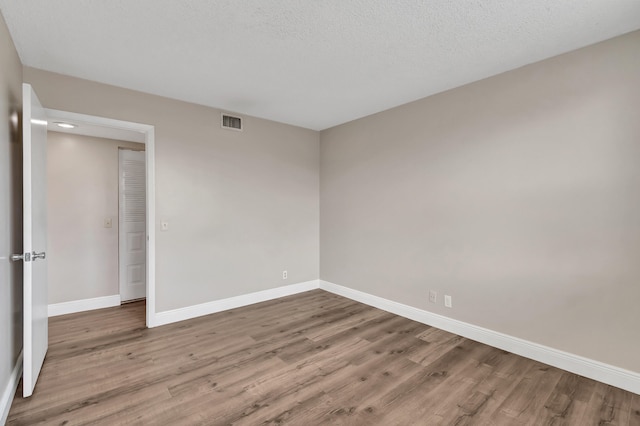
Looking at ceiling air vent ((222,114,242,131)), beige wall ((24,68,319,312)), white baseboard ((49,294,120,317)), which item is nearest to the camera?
beige wall ((24,68,319,312))

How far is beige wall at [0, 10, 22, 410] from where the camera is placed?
1.84 meters

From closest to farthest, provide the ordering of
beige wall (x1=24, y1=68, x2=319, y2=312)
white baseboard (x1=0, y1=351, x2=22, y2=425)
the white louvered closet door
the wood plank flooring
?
white baseboard (x1=0, y1=351, x2=22, y2=425), the wood plank flooring, beige wall (x1=24, y1=68, x2=319, y2=312), the white louvered closet door

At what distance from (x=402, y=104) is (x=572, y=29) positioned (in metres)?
1.66

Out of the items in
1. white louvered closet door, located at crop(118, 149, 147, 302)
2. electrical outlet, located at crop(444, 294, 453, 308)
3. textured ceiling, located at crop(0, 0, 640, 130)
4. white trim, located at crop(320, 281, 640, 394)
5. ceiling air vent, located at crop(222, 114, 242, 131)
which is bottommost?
white trim, located at crop(320, 281, 640, 394)

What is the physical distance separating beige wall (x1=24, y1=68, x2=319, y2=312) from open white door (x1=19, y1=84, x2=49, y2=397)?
Answer: 30.1 inches

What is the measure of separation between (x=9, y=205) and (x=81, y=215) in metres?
2.03

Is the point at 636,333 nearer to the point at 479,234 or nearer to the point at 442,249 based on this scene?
the point at 479,234

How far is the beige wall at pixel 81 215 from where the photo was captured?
364cm

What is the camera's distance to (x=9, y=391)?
192 centimetres

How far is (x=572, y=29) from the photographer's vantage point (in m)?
2.04

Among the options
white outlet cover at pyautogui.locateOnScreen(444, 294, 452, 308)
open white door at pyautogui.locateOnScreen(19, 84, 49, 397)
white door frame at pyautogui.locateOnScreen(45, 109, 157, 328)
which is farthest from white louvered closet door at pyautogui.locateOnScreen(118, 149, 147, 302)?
white outlet cover at pyautogui.locateOnScreen(444, 294, 452, 308)

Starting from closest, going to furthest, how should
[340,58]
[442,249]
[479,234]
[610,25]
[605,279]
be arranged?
[610,25] → [605,279] → [340,58] → [479,234] → [442,249]

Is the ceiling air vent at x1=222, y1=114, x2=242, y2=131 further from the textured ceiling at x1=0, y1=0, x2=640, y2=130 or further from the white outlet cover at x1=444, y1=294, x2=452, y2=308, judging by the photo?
the white outlet cover at x1=444, y1=294, x2=452, y2=308

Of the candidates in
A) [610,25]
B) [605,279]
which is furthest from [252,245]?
[610,25]
